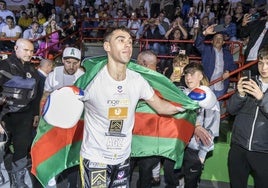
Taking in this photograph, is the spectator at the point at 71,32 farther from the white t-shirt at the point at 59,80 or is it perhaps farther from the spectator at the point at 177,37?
the white t-shirt at the point at 59,80

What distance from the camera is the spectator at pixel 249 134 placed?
3.35m

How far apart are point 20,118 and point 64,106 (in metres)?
1.67

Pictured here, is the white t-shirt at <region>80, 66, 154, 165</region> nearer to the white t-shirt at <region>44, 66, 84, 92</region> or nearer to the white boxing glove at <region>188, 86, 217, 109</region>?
the white boxing glove at <region>188, 86, 217, 109</region>

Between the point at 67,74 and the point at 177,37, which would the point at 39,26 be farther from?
the point at 67,74

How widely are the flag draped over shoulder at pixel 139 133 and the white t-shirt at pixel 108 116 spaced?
0.69 ft

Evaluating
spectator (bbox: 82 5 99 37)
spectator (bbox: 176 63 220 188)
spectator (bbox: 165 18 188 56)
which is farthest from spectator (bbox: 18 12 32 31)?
spectator (bbox: 176 63 220 188)

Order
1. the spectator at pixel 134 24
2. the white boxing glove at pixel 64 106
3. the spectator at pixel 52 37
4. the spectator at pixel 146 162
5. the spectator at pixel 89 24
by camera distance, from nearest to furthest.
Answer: the white boxing glove at pixel 64 106, the spectator at pixel 146 162, the spectator at pixel 52 37, the spectator at pixel 134 24, the spectator at pixel 89 24

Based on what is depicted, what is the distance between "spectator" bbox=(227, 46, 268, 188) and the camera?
3347mm

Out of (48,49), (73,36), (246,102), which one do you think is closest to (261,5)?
(73,36)

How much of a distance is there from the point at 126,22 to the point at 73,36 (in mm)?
1996

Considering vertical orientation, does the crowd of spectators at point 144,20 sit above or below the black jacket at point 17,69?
above

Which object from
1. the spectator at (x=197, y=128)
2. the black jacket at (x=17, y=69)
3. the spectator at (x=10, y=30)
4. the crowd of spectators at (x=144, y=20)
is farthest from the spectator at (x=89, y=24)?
the spectator at (x=197, y=128)

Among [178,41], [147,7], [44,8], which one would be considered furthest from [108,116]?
[44,8]

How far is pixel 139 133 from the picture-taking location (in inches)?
149
